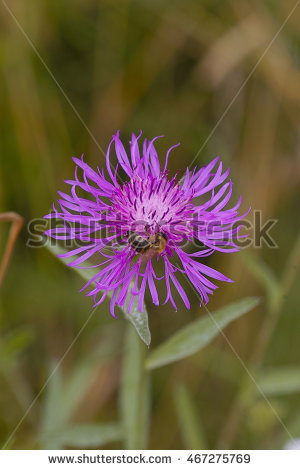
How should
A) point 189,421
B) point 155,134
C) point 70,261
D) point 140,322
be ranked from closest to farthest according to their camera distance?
point 140,322
point 70,261
point 189,421
point 155,134

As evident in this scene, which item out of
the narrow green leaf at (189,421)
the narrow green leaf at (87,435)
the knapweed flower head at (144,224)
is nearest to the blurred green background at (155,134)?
the narrow green leaf at (189,421)

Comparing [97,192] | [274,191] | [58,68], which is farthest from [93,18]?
[97,192]

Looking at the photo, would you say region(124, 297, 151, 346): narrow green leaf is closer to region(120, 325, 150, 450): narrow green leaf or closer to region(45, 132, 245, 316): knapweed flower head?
region(45, 132, 245, 316): knapweed flower head

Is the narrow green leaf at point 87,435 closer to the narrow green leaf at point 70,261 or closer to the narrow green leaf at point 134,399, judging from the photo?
the narrow green leaf at point 134,399

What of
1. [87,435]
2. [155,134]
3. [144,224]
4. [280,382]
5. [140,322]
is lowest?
[280,382]

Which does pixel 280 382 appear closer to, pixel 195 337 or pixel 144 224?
pixel 195 337

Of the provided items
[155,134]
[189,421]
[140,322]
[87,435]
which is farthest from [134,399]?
[155,134]

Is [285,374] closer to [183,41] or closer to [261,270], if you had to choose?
[261,270]
